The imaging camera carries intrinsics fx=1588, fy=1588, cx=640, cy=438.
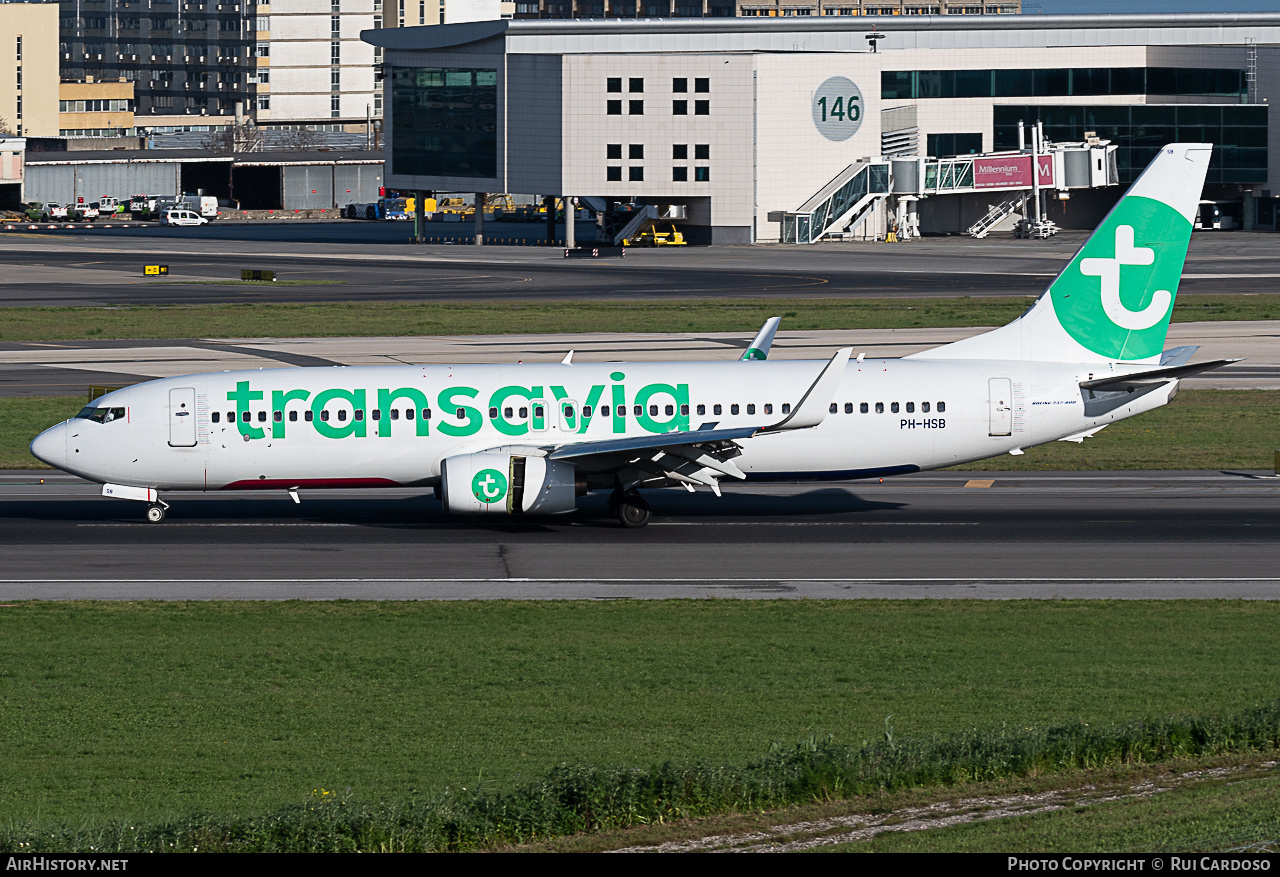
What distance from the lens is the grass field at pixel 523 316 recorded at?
3243 inches

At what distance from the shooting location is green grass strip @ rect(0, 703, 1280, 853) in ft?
54.6

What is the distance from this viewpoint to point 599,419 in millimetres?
39312

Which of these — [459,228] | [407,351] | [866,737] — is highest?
[459,228]

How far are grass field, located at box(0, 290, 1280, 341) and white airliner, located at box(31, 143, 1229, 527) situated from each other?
40.8 meters

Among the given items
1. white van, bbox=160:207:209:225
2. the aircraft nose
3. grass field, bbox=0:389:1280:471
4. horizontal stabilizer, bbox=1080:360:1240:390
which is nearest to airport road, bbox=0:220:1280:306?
white van, bbox=160:207:209:225

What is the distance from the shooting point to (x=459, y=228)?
607 ft

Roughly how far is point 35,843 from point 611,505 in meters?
24.6

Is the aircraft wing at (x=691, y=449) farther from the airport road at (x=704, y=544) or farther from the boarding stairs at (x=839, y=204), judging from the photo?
the boarding stairs at (x=839, y=204)

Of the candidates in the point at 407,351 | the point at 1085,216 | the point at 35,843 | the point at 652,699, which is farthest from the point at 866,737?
the point at 1085,216

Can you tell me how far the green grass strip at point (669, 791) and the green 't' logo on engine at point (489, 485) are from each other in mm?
17067

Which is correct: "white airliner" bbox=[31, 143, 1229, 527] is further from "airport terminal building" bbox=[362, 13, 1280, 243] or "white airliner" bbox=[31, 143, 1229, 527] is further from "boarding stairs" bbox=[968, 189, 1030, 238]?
"boarding stairs" bbox=[968, 189, 1030, 238]

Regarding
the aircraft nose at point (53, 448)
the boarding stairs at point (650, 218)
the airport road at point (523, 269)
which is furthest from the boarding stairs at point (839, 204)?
the aircraft nose at point (53, 448)

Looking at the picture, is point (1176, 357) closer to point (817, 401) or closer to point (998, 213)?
point (817, 401)

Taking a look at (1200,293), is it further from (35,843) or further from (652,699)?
(35,843)
